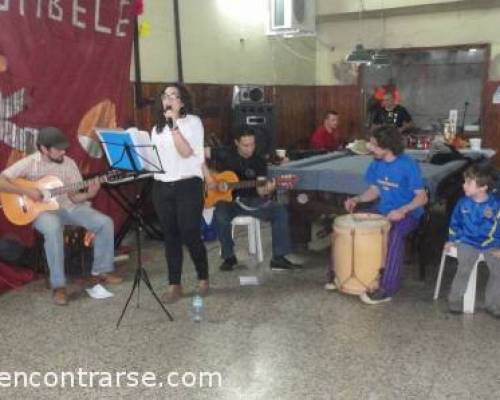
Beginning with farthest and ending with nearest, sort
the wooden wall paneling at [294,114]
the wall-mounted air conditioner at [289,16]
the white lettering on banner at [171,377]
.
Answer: the wooden wall paneling at [294,114] < the wall-mounted air conditioner at [289,16] < the white lettering on banner at [171,377]

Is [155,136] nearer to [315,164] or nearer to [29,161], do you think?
[29,161]

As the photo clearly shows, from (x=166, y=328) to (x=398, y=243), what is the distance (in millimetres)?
1472

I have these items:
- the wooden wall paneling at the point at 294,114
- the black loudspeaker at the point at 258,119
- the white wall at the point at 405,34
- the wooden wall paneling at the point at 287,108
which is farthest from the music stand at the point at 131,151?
the white wall at the point at 405,34

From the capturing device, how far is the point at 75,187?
369 centimetres

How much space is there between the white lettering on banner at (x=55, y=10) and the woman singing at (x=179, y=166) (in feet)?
4.71

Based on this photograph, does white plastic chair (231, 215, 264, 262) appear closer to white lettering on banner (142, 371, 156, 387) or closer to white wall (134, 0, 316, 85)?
white lettering on banner (142, 371, 156, 387)

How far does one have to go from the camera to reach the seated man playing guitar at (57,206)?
140 inches

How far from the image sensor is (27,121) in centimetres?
388

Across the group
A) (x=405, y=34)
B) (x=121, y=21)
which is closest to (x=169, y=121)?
(x=121, y=21)

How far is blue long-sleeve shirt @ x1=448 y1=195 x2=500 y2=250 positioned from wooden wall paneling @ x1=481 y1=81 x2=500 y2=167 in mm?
4599

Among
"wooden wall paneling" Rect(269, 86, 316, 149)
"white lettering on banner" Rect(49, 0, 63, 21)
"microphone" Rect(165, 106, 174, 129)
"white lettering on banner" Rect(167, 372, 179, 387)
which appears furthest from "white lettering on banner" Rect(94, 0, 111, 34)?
"wooden wall paneling" Rect(269, 86, 316, 149)

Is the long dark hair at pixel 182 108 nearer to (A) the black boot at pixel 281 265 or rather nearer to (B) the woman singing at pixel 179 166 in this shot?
(B) the woman singing at pixel 179 166

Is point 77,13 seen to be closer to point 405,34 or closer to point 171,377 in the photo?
point 171,377

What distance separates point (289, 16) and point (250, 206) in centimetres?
332
